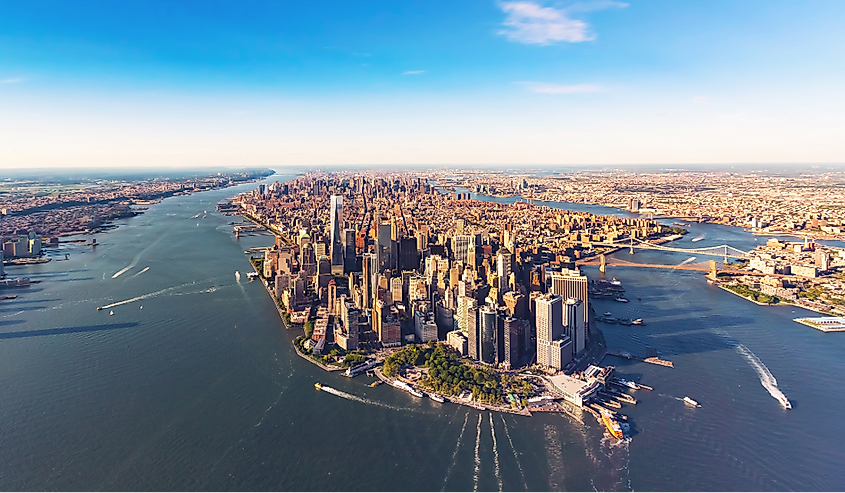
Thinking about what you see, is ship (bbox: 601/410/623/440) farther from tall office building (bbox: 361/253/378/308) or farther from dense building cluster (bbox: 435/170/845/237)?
dense building cluster (bbox: 435/170/845/237)

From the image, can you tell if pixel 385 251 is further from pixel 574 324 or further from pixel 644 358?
pixel 644 358

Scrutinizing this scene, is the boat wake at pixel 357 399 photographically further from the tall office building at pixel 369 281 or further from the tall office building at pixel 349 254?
the tall office building at pixel 349 254

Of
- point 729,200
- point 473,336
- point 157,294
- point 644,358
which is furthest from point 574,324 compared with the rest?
point 729,200

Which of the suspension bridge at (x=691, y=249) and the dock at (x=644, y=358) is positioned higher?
the suspension bridge at (x=691, y=249)

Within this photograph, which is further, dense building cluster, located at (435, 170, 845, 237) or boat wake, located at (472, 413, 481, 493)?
dense building cluster, located at (435, 170, 845, 237)

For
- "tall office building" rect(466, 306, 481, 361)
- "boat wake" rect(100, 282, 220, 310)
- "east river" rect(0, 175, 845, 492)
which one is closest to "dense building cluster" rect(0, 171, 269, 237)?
"boat wake" rect(100, 282, 220, 310)

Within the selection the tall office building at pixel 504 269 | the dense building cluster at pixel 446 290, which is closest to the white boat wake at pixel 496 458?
the dense building cluster at pixel 446 290
